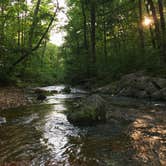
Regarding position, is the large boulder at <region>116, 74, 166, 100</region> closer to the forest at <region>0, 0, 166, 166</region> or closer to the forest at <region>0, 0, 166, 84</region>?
the forest at <region>0, 0, 166, 166</region>

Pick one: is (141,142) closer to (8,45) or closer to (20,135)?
(20,135)

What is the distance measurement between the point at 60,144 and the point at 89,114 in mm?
2349

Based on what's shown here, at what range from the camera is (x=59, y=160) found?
4.77 meters

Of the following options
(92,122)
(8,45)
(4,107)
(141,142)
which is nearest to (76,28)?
(8,45)

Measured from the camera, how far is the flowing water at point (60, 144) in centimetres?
476

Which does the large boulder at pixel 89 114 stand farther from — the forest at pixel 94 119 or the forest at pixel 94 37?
the forest at pixel 94 37

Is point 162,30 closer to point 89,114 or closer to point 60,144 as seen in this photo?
point 89,114

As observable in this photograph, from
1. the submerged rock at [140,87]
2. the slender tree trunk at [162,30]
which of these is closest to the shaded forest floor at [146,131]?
the submerged rock at [140,87]

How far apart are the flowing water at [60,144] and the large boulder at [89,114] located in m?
0.33

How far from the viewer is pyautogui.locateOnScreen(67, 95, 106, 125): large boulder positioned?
311 inches

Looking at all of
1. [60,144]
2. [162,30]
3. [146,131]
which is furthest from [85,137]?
[162,30]

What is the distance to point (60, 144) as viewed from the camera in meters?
5.81

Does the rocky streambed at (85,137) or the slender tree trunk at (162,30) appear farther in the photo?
the slender tree trunk at (162,30)

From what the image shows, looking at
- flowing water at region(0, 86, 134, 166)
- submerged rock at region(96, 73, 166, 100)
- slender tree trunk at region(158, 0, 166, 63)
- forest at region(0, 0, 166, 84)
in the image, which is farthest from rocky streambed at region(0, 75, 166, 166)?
forest at region(0, 0, 166, 84)
